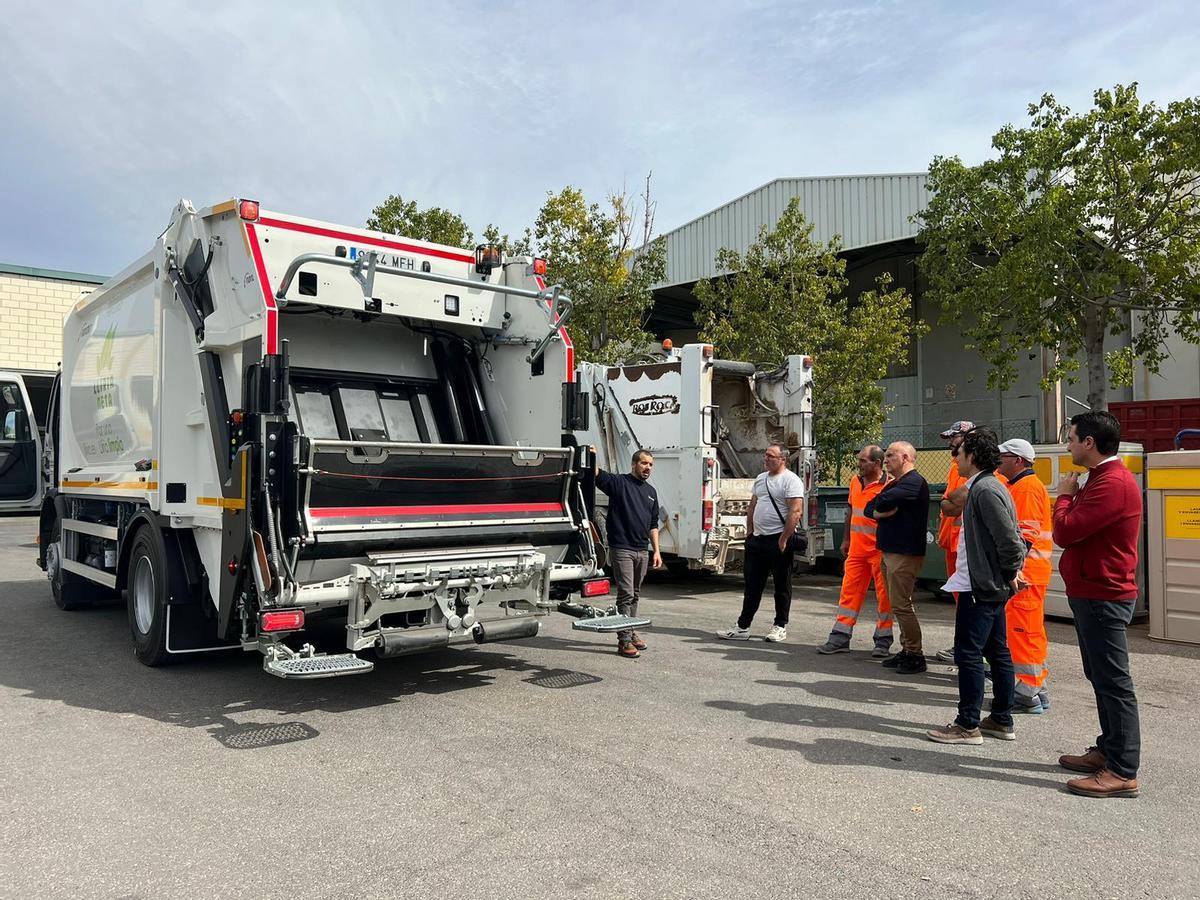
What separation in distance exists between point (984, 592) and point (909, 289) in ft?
72.5

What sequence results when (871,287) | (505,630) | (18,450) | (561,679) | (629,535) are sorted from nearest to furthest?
(505,630) < (561,679) < (629,535) < (18,450) < (871,287)

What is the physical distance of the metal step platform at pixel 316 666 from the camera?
4766mm

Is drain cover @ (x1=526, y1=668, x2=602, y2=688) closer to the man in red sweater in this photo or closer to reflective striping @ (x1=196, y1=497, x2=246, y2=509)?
reflective striping @ (x1=196, y1=497, x2=246, y2=509)

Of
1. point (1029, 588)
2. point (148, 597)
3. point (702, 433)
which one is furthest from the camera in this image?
point (702, 433)

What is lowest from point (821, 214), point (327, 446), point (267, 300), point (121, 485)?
point (121, 485)

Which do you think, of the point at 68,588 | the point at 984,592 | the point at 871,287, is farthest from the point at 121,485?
the point at 871,287

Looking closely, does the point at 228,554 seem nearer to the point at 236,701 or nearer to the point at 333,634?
the point at 236,701

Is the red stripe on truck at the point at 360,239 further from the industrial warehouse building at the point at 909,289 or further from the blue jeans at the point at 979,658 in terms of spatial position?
the industrial warehouse building at the point at 909,289

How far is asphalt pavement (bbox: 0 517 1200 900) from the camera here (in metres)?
3.27

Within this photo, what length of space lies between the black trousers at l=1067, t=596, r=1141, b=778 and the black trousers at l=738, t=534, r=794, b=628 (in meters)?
3.32

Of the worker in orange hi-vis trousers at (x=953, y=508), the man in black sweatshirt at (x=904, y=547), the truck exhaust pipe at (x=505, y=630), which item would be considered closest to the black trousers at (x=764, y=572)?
the man in black sweatshirt at (x=904, y=547)

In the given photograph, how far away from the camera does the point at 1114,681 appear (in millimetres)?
4141

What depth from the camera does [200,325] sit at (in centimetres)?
588

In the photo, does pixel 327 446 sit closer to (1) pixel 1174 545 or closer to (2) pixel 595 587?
(2) pixel 595 587
